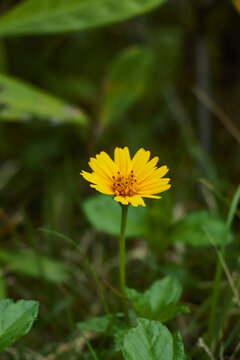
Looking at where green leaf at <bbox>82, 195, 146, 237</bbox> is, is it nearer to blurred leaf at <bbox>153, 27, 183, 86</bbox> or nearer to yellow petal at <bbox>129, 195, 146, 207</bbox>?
yellow petal at <bbox>129, 195, 146, 207</bbox>

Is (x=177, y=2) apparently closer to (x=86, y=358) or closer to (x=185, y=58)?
(x=185, y=58)

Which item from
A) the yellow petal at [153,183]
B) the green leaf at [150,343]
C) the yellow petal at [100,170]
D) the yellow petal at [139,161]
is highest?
the yellow petal at [139,161]

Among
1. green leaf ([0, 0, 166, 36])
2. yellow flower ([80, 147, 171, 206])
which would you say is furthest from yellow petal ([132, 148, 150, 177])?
green leaf ([0, 0, 166, 36])

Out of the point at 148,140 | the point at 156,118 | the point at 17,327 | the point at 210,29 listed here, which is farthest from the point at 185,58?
the point at 17,327

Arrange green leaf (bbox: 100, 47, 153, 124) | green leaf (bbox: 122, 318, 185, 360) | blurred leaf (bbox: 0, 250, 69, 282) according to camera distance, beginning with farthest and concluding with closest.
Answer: green leaf (bbox: 100, 47, 153, 124) → blurred leaf (bbox: 0, 250, 69, 282) → green leaf (bbox: 122, 318, 185, 360)

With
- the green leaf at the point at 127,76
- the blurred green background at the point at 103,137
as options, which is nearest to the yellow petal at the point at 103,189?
the blurred green background at the point at 103,137

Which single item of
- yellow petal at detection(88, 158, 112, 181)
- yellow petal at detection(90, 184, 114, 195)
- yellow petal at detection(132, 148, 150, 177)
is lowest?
yellow petal at detection(90, 184, 114, 195)

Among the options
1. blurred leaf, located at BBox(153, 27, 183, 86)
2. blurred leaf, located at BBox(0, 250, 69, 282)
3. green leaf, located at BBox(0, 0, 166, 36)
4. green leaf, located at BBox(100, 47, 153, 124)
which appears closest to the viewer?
blurred leaf, located at BBox(0, 250, 69, 282)

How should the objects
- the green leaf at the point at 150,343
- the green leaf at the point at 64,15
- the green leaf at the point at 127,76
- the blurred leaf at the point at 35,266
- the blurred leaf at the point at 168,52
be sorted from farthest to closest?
the blurred leaf at the point at 168,52 < the green leaf at the point at 127,76 < the green leaf at the point at 64,15 < the blurred leaf at the point at 35,266 < the green leaf at the point at 150,343

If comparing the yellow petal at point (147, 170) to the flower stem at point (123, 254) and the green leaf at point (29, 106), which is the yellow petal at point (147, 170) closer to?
the flower stem at point (123, 254)
